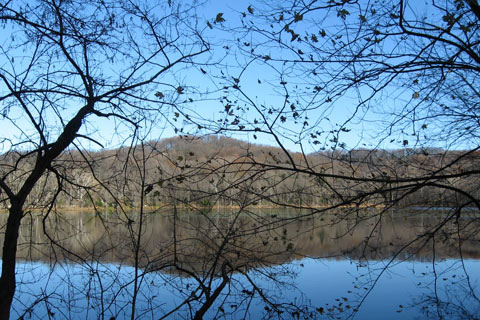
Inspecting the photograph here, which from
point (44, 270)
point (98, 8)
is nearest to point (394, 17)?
point (98, 8)

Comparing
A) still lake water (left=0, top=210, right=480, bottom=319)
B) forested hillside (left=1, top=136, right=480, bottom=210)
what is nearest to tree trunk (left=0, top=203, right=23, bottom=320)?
still lake water (left=0, top=210, right=480, bottom=319)

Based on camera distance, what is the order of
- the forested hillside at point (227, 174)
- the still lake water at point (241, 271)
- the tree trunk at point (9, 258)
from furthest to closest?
the still lake water at point (241, 271) → the forested hillside at point (227, 174) → the tree trunk at point (9, 258)

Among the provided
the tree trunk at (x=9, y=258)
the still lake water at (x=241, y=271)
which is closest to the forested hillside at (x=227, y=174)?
the still lake water at (x=241, y=271)

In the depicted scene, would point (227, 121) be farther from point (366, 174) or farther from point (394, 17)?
point (394, 17)

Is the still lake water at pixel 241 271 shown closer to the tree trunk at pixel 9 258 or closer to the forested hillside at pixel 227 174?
the forested hillside at pixel 227 174

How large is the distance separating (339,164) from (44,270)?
497 cm

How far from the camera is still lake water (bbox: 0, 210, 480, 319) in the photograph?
3.44 meters

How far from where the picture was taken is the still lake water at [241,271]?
344 cm

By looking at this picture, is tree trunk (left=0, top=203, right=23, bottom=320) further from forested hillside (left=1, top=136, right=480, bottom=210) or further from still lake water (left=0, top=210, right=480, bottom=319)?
forested hillside (left=1, top=136, right=480, bottom=210)

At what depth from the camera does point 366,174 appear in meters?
3.40

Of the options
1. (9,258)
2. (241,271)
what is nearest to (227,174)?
(241,271)

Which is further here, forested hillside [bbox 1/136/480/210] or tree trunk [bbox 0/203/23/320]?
forested hillside [bbox 1/136/480/210]

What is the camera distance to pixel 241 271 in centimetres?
342

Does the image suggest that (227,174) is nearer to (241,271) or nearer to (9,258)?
(241,271)
